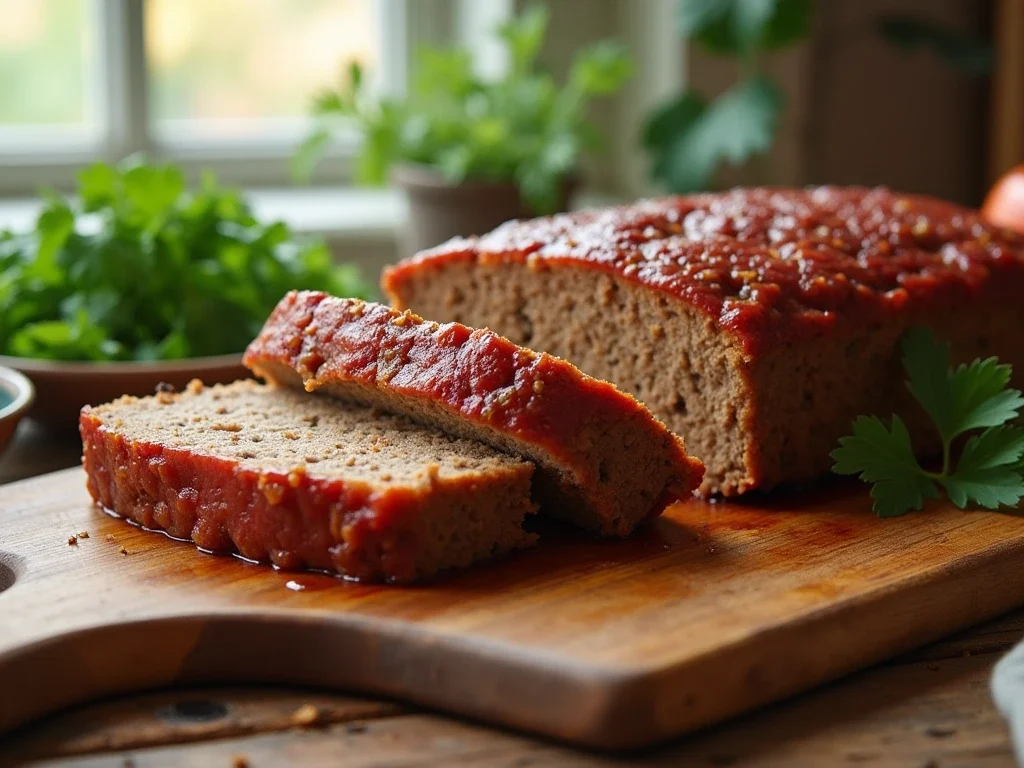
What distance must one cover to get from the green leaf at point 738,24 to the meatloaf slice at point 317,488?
10.5 feet

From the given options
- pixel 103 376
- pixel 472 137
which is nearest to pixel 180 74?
pixel 472 137

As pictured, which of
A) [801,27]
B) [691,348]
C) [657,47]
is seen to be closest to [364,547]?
[691,348]

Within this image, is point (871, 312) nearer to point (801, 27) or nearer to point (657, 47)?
point (801, 27)

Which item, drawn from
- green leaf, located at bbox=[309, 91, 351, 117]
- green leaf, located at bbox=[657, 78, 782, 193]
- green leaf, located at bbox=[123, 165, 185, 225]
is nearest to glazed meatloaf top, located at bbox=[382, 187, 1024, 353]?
green leaf, located at bbox=[123, 165, 185, 225]

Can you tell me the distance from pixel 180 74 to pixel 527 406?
452 cm

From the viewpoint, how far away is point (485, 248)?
350 cm

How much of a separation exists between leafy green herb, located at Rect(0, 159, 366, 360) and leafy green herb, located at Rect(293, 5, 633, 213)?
148 centimetres

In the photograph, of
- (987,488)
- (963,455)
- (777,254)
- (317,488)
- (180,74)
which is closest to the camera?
(317,488)

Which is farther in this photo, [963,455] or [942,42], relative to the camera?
[942,42]

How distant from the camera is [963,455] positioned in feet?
10.3

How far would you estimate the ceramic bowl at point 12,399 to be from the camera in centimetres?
320

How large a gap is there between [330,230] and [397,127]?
690mm

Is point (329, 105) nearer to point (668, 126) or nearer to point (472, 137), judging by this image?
point (472, 137)

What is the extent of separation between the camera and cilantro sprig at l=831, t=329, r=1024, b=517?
9.94ft
